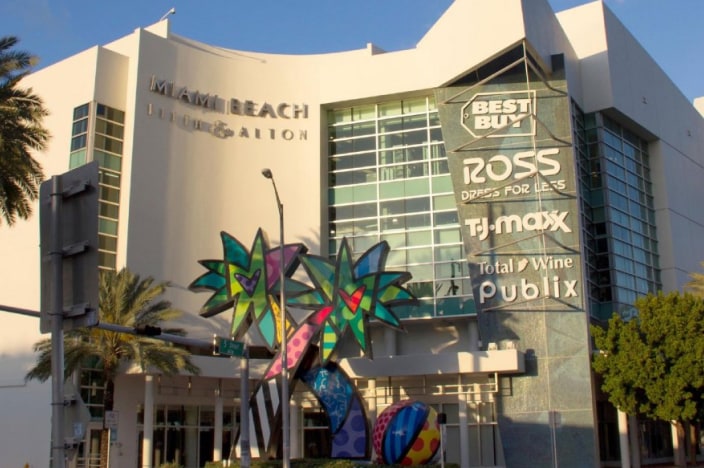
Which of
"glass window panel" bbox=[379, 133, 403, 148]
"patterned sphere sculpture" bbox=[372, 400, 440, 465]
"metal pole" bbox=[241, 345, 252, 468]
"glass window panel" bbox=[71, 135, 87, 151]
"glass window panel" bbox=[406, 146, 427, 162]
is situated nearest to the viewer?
"metal pole" bbox=[241, 345, 252, 468]

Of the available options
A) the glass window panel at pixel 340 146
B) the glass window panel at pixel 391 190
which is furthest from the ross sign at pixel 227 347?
the glass window panel at pixel 340 146

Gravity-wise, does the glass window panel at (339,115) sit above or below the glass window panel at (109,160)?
above

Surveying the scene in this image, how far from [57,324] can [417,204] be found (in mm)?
41946

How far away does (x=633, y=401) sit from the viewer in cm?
3938

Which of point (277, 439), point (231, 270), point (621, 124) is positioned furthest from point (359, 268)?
point (621, 124)

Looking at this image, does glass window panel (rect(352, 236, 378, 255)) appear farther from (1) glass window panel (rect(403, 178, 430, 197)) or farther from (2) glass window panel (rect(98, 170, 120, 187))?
(2) glass window panel (rect(98, 170, 120, 187))

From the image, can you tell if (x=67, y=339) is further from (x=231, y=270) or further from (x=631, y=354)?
(x=631, y=354)

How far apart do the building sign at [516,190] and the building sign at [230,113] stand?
10.2 meters

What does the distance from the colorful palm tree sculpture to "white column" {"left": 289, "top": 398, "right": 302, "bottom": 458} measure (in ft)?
30.1

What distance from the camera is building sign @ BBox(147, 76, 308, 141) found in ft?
160

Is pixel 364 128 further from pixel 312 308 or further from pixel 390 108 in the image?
pixel 312 308

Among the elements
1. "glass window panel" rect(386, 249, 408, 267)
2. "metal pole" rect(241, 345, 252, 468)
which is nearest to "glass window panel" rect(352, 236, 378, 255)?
"glass window panel" rect(386, 249, 408, 267)

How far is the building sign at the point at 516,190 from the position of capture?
44750mm

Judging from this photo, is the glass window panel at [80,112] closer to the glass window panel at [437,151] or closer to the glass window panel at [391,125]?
the glass window panel at [391,125]
